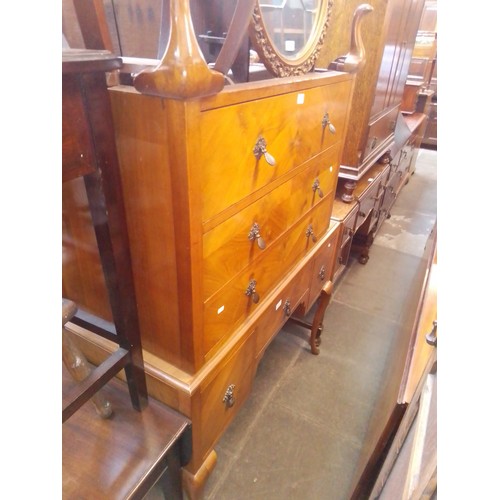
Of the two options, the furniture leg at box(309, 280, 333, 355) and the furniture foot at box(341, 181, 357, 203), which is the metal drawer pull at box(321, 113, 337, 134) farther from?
the furniture foot at box(341, 181, 357, 203)

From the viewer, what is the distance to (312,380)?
1.87 meters

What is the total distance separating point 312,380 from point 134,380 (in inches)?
44.8

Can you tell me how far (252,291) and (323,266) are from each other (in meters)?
0.67

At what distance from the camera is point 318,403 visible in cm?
175

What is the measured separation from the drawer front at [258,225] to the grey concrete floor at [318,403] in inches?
37.4

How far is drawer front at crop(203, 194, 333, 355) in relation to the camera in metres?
0.96

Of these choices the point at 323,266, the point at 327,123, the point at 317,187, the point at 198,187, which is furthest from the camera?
the point at 323,266

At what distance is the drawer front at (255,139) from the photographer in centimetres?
74

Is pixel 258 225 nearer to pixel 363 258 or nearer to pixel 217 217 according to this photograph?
pixel 217 217

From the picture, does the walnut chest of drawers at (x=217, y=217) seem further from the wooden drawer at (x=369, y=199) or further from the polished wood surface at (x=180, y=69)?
the wooden drawer at (x=369, y=199)

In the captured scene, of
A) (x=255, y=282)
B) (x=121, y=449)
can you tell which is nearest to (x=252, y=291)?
(x=255, y=282)

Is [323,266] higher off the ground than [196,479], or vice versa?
[323,266]

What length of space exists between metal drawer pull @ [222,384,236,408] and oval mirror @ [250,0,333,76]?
0.92 m
